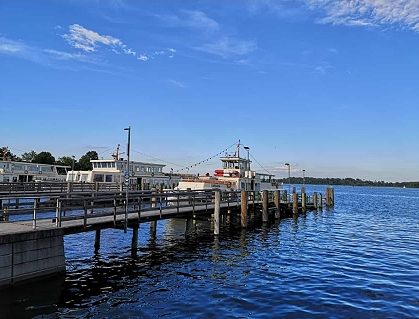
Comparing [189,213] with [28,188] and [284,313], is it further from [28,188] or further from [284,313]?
[28,188]

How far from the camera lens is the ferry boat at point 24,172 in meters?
52.8

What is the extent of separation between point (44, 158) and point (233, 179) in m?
86.5

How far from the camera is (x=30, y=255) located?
1171 cm

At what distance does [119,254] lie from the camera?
58.5 ft

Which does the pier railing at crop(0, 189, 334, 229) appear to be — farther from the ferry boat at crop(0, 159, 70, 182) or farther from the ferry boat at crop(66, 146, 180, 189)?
the ferry boat at crop(0, 159, 70, 182)

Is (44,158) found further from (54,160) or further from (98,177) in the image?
(98,177)

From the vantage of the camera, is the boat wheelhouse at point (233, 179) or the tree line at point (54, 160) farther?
the tree line at point (54, 160)

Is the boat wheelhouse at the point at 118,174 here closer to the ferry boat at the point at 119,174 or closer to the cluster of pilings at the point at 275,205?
the ferry boat at the point at 119,174

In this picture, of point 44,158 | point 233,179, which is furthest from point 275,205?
point 44,158

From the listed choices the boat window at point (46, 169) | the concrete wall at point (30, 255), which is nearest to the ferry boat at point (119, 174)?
the boat window at point (46, 169)

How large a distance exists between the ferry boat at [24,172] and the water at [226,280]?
36.5m

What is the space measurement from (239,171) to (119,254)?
75.3 feet

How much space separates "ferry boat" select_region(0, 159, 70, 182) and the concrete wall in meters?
43.4

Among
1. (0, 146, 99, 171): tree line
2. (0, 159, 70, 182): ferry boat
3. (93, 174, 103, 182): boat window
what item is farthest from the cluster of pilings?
(0, 146, 99, 171): tree line
